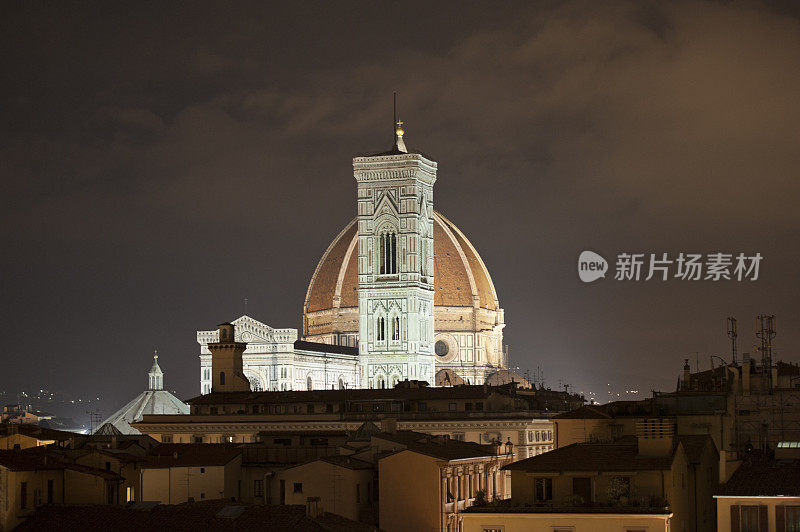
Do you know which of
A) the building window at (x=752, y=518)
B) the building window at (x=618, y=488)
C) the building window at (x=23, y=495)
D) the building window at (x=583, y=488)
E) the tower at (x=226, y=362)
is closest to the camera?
the building window at (x=752, y=518)

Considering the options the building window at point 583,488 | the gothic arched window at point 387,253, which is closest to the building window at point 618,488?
the building window at point 583,488

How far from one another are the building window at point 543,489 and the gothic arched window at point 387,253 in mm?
92549

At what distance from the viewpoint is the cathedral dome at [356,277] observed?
14025cm

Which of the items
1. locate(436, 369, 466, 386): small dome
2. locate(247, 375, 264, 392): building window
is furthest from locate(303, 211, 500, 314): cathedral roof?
locate(247, 375, 264, 392): building window

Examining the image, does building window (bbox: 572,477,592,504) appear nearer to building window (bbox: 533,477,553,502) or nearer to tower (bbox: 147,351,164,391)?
building window (bbox: 533,477,553,502)

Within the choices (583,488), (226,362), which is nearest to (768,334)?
(583,488)

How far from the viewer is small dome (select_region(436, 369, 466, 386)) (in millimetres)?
126438

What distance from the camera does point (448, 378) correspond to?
12700 centimetres

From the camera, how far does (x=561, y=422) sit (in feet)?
165

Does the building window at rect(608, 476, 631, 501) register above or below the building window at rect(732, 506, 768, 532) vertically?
above

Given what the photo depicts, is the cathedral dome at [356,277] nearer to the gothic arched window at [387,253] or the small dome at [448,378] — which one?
the small dome at [448,378]

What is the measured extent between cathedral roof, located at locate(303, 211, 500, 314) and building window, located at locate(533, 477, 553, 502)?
345ft

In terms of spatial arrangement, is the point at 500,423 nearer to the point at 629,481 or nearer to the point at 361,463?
the point at 361,463

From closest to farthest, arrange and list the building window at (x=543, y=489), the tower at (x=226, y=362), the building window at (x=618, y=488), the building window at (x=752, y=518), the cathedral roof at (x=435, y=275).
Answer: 1. the building window at (x=752, y=518)
2. the building window at (x=618, y=488)
3. the building window at (x=543, y=489)
4. the tower at (x=226, y=362)
5. the cathedral roof at (x=435, y=275)
